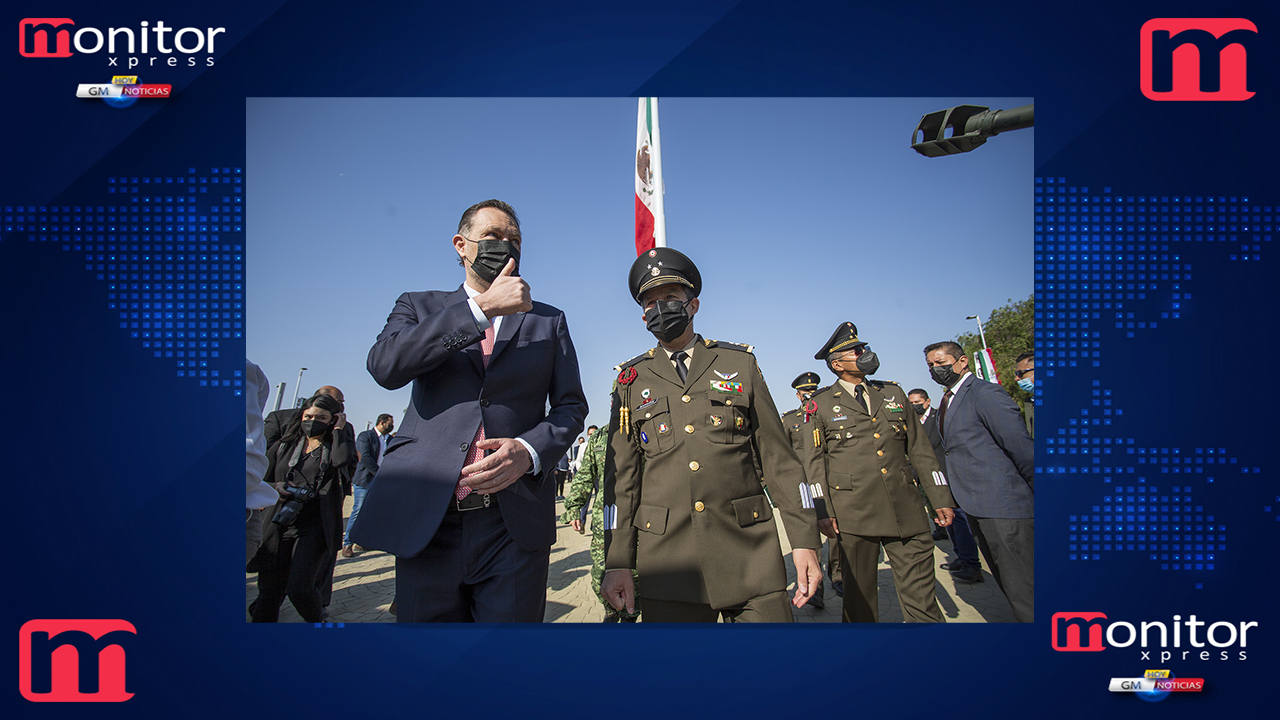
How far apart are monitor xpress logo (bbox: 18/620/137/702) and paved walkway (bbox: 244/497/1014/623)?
189 cm

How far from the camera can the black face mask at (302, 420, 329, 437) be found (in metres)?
4.75

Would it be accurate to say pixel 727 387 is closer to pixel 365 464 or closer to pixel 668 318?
pixel 668 318

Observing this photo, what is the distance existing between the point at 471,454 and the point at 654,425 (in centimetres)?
99

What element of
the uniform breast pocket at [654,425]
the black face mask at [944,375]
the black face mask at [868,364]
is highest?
the black face mask at [868,364]

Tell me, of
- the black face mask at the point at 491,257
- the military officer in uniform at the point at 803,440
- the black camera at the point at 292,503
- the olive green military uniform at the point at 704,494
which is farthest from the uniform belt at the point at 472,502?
the black camera at the point at 292,503

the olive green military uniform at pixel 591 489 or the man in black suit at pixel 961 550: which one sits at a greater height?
the olive green military uniform at pixel 591 489

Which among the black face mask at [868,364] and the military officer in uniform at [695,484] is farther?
the black face mask at [868,364]

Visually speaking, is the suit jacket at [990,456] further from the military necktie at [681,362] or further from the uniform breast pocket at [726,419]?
the military necktie at [681,362]

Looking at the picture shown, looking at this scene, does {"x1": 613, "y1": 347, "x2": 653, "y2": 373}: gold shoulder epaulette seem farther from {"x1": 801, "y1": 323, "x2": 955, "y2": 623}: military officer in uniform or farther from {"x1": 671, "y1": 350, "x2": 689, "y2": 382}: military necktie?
{"x1": 801, "y1": 323, "x2": 955, "y2": 623}: military officer in uniform

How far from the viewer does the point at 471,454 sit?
235 centimetres

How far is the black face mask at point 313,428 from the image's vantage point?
475 centimetres

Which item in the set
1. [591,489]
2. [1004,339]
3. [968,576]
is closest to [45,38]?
[591,489]

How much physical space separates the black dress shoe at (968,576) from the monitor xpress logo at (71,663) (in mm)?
7486

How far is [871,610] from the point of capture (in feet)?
14.4
